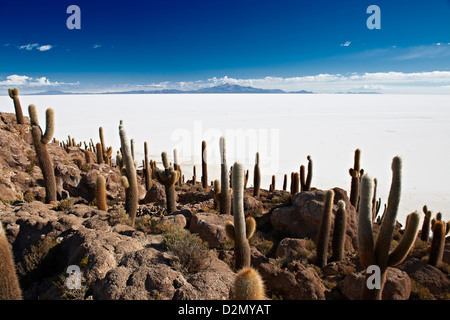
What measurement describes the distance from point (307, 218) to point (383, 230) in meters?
4.46

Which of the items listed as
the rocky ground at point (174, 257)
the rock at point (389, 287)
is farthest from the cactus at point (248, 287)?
the rock at point (389, 287)

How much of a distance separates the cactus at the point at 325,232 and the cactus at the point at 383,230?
7.89 ft

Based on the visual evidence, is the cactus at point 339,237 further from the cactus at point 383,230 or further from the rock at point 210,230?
the rock at point 210,230

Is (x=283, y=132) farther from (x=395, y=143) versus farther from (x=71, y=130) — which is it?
(x=71, y=130)

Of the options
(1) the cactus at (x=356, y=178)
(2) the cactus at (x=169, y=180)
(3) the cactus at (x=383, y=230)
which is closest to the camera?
(3) the cactus at (x=383, y=230)

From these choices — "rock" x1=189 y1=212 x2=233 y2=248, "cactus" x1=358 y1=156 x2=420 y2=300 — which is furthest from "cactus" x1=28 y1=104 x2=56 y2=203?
"cactus" x1=358 y1=156 x2=420 y2=300

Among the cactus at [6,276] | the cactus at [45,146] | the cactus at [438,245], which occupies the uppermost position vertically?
the cactus at [45,146]

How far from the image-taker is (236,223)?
6.00 metres

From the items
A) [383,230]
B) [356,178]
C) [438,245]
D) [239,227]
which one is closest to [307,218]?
[438,245]

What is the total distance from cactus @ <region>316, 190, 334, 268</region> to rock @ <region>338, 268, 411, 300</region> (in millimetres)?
1518

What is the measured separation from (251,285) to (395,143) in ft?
121

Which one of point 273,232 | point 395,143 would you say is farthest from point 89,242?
point 395,143

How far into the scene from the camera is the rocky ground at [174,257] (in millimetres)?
4383

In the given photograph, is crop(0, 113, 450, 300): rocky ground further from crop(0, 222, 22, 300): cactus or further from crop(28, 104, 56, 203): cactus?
crop(28, 104, 56, 203): cactus
